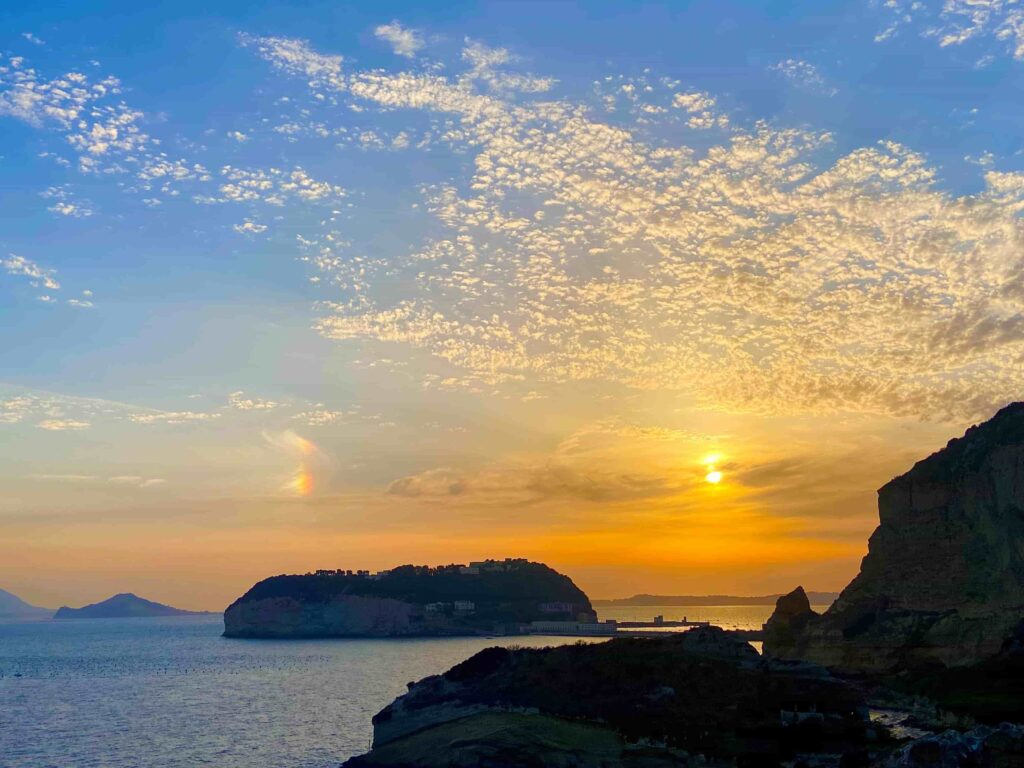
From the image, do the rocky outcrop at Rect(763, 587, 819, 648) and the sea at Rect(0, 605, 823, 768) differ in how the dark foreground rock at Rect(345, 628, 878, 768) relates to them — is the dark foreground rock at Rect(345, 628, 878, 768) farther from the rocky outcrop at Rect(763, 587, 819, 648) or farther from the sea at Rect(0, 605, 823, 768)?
the rocky outcrop at Rect(763, 587, 819, 648)

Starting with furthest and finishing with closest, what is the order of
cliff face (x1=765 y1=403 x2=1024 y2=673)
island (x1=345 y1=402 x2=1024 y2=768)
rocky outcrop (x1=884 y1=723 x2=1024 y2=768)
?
cliff face (x1=765 y1=403 x2=1024 y2=673) < island (x1=345 y1=402 x2=1024 y2=768) < rocky outcrop (x1=884 y1=723 x2=1024 y2=768)

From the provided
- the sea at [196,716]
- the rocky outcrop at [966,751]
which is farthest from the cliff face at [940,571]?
the sea at [196,716]

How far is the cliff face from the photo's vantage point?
336 feet

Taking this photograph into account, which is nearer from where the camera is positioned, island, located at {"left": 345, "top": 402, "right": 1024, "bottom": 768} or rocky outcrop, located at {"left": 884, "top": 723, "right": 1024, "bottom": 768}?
rocky outcrop, located at {"left": 884, "top": 723, "right": 1024, "bottom": 768}

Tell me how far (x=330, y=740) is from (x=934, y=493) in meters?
79.0

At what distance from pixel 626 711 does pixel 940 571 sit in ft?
200

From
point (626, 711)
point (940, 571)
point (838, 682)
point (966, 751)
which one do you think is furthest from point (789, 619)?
point (966, 751)

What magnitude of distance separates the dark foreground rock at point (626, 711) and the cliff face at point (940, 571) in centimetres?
2986

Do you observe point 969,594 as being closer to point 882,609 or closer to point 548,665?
point 882,609

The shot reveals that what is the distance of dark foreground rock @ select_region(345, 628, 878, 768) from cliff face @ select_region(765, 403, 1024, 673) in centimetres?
2986

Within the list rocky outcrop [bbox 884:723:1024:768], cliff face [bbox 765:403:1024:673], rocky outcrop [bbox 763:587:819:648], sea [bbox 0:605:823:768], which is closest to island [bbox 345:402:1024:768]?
rocky outcrop [bbox 884:723:1024:768]

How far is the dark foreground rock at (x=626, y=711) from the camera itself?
200 ft

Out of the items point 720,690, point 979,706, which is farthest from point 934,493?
point 720,690

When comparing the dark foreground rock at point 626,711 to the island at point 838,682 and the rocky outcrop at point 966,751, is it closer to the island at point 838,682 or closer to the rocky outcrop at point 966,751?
the island at point 838,682
